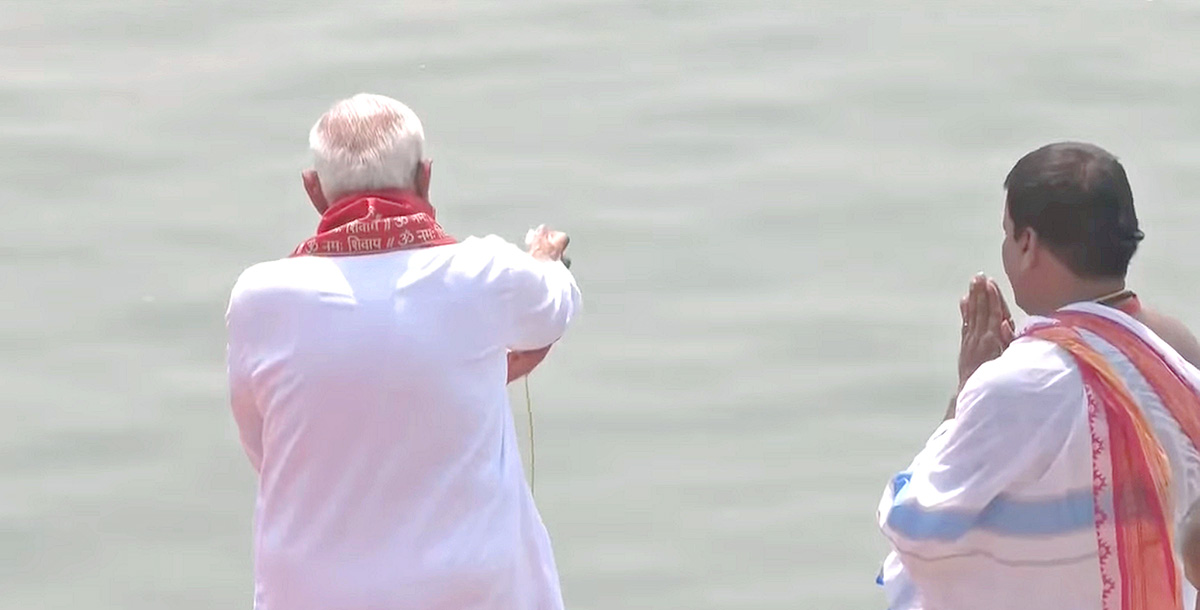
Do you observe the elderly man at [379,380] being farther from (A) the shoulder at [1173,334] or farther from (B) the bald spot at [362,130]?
(A) the shoulder at [1173,334]

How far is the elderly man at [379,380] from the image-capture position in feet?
11.7

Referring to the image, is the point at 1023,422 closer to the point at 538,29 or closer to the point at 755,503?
the point at 755,503

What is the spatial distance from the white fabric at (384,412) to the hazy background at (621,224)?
1.84 meters

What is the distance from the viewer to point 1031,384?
3.37m

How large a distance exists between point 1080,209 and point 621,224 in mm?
3280

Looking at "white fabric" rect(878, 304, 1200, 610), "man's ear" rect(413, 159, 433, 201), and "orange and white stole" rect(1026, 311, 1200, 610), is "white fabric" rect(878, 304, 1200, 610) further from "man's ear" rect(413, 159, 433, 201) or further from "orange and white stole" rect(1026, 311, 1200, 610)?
"man's ear" rect(413, 159, 433, 201)

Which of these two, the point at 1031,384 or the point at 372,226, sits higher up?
the point at 372,226

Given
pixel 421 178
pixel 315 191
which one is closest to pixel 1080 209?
pixel 421 178

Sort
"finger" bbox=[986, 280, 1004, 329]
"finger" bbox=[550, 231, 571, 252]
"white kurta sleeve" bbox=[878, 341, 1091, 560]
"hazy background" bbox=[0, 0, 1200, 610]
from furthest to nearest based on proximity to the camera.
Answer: "hazy background" bbox=[0, 0, 1200, 610] → "finger" bbox=[550, 231, 571, 252] → "finger" bbox=[986, 280, 1004, 329] → "white kurta sleeve" bbox=[878, 341, 1091, 560]

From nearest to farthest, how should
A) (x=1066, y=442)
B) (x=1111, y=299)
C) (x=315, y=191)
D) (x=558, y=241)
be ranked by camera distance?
1. (x=1066, y=442)
2. (x=1111, y=299)
3. (x=315, y=191)
4. (x=558, y=241)

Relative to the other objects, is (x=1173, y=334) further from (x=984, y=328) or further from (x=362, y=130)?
(x=362, y=130)

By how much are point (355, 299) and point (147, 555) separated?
7.25 feet

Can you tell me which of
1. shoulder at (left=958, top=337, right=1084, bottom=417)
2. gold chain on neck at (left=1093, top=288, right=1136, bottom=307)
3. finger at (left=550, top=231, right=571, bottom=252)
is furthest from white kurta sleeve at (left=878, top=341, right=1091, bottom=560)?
finger at (left=550, top=231, right=571, bottom=252)

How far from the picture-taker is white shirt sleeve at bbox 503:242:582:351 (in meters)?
3.63
